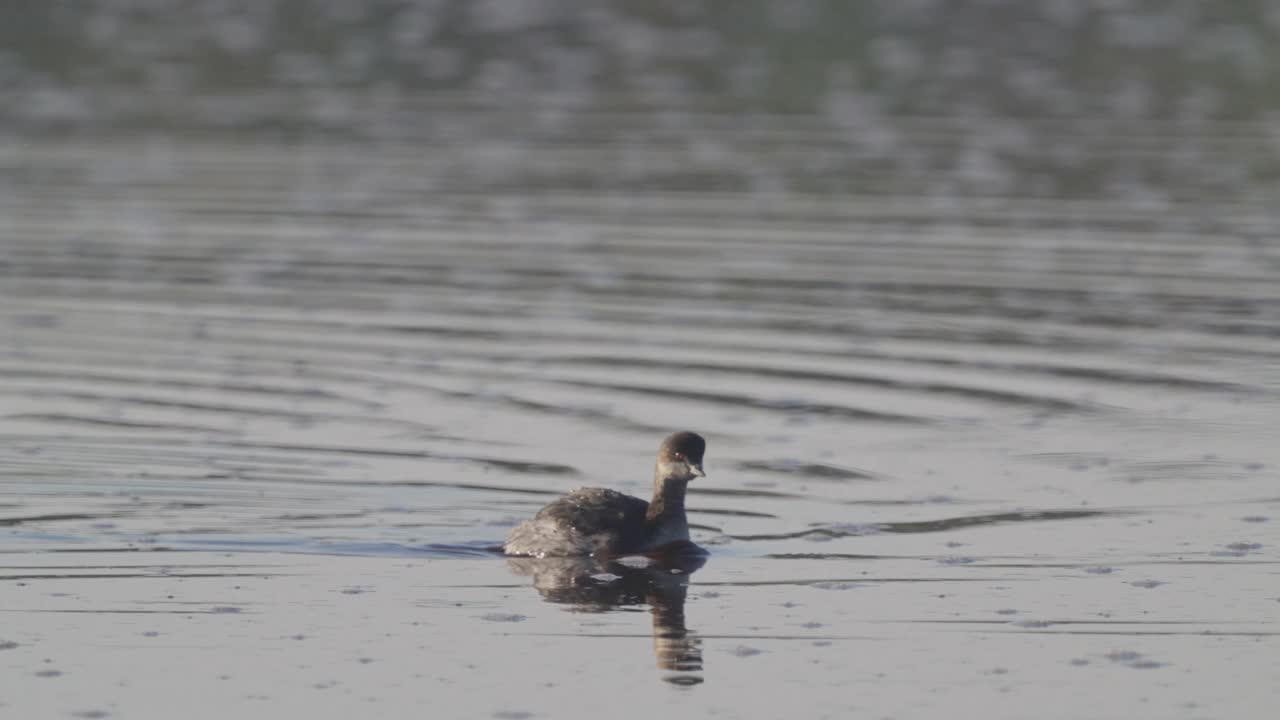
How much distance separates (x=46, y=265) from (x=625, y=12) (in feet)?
82.2

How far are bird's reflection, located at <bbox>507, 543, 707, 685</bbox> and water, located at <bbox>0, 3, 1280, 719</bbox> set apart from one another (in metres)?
0.05

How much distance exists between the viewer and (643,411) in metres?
18.9

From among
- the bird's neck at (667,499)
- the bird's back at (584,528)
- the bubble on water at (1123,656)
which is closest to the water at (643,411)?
the bubble on water at (1123,656)

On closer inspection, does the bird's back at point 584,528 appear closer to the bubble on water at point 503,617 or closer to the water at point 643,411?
the water at point 643,411

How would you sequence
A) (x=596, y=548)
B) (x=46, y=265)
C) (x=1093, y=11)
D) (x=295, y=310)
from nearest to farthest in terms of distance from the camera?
(x=596, y=548) < (x=295, y=310) < (x=46, y=265) < (x=1093, y=11)

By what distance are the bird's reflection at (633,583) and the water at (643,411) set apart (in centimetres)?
5

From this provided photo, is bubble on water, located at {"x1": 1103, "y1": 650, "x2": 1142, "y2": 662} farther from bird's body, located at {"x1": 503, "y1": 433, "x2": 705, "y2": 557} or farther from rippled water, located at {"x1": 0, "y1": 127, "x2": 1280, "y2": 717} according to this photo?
bird's body, located at {"x1": 503, "y1": 433, "x2": 705, "y2": 557}

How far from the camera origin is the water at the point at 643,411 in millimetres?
12641

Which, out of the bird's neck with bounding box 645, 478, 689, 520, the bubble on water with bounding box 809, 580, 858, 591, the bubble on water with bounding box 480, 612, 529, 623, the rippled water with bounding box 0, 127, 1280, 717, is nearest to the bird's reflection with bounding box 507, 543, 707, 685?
the rippled water with bounding box 0, 127, 1280, 717

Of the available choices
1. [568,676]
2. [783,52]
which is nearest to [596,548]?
[568,676]

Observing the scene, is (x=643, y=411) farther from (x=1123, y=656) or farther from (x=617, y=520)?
(x=1123, y=656)

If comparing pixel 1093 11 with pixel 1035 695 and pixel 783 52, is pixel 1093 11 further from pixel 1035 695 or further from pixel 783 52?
pixel 1035 695

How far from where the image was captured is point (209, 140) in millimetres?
33906

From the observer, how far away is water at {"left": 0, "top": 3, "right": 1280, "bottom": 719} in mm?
12641
